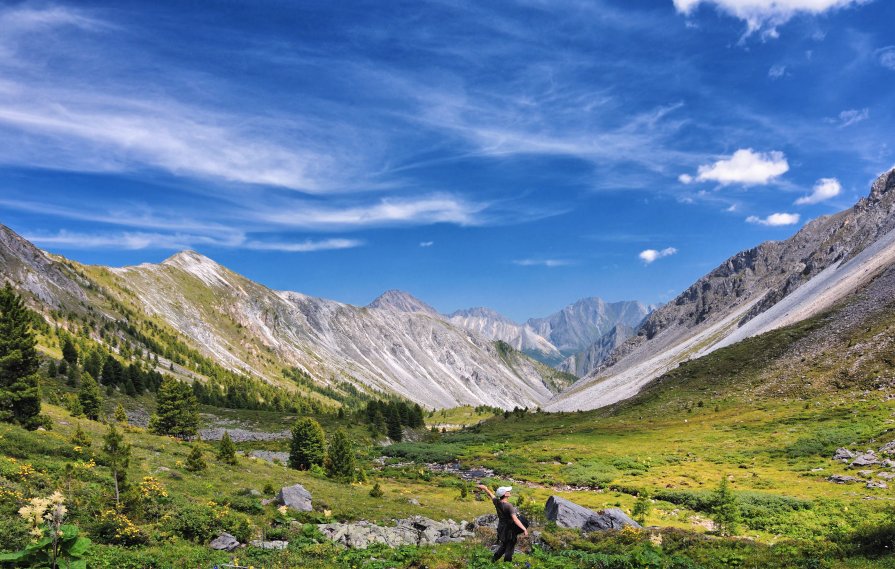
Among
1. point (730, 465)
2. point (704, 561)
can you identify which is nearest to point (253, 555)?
point (704, 561)

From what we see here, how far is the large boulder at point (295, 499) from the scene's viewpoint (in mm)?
30047

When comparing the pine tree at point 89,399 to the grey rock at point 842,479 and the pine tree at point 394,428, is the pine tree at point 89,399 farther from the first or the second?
the grey rock at point 842,479

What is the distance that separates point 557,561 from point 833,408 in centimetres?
7199

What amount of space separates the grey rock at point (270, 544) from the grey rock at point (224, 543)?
2.50ft

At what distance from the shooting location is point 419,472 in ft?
216

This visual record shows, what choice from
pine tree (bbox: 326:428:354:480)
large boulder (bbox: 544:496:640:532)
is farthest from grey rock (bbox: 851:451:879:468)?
pine tree (bbox: 326:428:354:480)

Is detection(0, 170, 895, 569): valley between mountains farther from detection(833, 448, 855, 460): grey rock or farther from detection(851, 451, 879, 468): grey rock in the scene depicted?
detection(833, 448, 855, 460): grey rock

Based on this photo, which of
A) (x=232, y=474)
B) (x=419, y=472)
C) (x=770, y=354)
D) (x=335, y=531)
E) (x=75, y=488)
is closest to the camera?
(x=75, y=488)

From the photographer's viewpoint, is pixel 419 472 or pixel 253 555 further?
pixel 419 472

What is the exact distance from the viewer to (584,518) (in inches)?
1176

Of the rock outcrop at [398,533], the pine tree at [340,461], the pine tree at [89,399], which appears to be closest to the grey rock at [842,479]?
the rock outcrop at [398,533]

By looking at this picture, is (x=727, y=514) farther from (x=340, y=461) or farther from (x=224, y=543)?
(x=340, y=461)

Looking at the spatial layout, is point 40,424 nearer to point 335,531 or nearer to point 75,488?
point 75,488

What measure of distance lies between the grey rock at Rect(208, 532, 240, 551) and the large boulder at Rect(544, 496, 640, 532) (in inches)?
719
